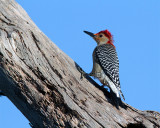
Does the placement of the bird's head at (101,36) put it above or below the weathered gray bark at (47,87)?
above

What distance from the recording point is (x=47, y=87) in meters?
4.18

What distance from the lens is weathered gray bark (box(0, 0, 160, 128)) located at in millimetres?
4070

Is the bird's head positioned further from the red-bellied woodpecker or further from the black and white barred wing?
the black and white barred wing

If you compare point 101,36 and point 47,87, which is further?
point 101,36

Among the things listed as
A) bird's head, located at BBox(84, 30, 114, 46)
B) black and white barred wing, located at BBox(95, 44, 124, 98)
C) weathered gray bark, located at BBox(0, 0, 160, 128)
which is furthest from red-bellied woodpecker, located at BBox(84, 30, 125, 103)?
weathered gray bark, located at BBox(0, 0, 160, 128)

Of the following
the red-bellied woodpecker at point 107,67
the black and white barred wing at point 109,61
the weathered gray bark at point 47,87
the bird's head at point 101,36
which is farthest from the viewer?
the bird's head at point 101,36

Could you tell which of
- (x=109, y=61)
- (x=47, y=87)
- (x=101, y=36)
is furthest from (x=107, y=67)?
(x=47, y=87)

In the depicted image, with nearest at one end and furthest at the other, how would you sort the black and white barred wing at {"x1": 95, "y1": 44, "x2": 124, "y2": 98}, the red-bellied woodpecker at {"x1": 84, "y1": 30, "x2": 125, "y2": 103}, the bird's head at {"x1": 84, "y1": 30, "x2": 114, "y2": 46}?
1. the red-bellied woodpecker at {"x1": 84, "y1": 30, "x2": 125, "y2": 103}
2. the black and white barred wing at {"x1": 95, "y1": 44, "x2": 124, "y2": 98}
3. the bird's head at {"x1": 84, "y1": 30, "x2": 114, "y2": 46}

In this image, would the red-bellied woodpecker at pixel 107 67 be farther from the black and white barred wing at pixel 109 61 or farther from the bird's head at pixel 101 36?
the bird's head at pixel 101 36

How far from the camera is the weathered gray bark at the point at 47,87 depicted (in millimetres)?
4070

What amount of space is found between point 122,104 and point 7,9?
273cm

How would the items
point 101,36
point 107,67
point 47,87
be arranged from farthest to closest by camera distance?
point 101,36 < point 107,67 < point 47,87

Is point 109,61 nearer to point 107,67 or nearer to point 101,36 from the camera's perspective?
point 107,67

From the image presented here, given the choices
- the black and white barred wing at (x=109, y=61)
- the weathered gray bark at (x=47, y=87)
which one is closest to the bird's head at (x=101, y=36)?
the black and white barred wing at (x=109, y=61)
